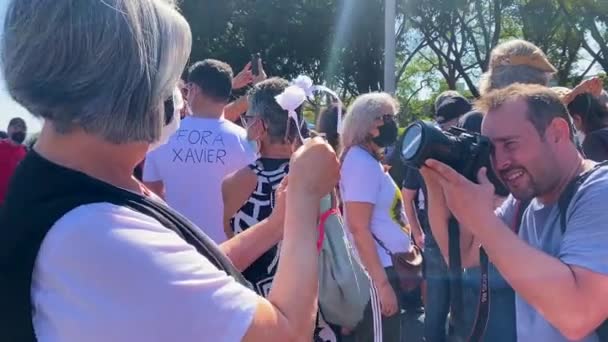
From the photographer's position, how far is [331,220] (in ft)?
8.29

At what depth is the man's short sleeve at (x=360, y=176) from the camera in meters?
4.02

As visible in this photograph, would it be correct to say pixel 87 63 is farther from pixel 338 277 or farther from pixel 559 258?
pixel 338 277

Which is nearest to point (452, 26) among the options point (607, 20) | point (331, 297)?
point (607, 20)

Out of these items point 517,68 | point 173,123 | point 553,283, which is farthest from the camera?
point 517,68

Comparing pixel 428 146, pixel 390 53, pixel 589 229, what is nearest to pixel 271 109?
pixel 428 146

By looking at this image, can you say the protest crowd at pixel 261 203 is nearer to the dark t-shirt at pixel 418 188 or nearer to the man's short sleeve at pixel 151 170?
the man's short sleeve at pixel 151 170

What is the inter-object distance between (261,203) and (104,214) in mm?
2063

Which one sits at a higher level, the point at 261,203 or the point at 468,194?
the point at 468,194

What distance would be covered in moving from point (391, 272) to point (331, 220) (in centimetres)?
180

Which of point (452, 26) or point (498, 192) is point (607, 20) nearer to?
point (452, 26)

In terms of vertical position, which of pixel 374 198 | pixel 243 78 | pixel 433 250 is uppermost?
pixel 243 78

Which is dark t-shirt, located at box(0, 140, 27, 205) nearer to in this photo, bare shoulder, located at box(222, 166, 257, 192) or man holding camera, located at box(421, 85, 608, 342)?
bare shoulder, located at box(222, 166, 257, 192)

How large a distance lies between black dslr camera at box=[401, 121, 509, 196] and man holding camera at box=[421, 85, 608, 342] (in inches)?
1.0

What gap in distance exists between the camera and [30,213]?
3.87 feet
